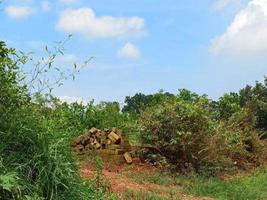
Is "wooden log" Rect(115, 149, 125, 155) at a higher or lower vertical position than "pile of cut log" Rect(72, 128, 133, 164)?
lower

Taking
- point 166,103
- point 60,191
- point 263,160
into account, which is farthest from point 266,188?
point 60,191

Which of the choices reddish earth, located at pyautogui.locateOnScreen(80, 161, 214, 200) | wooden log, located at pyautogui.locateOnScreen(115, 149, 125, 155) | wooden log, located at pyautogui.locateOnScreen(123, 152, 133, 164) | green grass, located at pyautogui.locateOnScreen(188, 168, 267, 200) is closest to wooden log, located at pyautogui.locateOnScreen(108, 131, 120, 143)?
wooden log, located at pyautogui.locateOnScreen(115, 149, 125, 155)

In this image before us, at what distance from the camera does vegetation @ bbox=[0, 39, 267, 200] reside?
17.8 feet

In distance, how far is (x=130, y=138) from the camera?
47.1 feet

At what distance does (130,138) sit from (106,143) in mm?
1604

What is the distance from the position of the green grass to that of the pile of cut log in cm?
205

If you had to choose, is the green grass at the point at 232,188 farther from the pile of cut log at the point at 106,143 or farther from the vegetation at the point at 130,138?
the pile of cut log at the point at 106,143

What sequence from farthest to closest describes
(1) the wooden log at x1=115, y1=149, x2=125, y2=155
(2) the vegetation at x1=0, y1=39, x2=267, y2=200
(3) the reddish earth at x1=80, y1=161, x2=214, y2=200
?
(1) the wooden log at x1=115, y1=149, x2=125, y2=155 < (3) the reddish earth at x1=80, y1=161, x2=214, y2=200 < (2) the vegetation at x1=0, y1=39, x2=267, y2=200

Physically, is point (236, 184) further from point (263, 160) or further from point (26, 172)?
point (26, 172)

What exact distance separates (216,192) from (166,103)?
11.8ft

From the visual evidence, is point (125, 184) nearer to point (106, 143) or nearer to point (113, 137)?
point (106, 143)

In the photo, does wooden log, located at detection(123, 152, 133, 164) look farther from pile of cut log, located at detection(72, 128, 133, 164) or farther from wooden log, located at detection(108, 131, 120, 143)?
wooden log, located at detection(108, 131, 120, 143)

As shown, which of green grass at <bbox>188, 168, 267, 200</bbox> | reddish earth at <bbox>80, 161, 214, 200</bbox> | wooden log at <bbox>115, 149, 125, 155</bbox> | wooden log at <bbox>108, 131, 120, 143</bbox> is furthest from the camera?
wooden log at <bbox>108, 131, 120, 143</bbox>

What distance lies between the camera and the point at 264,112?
66.7ft
